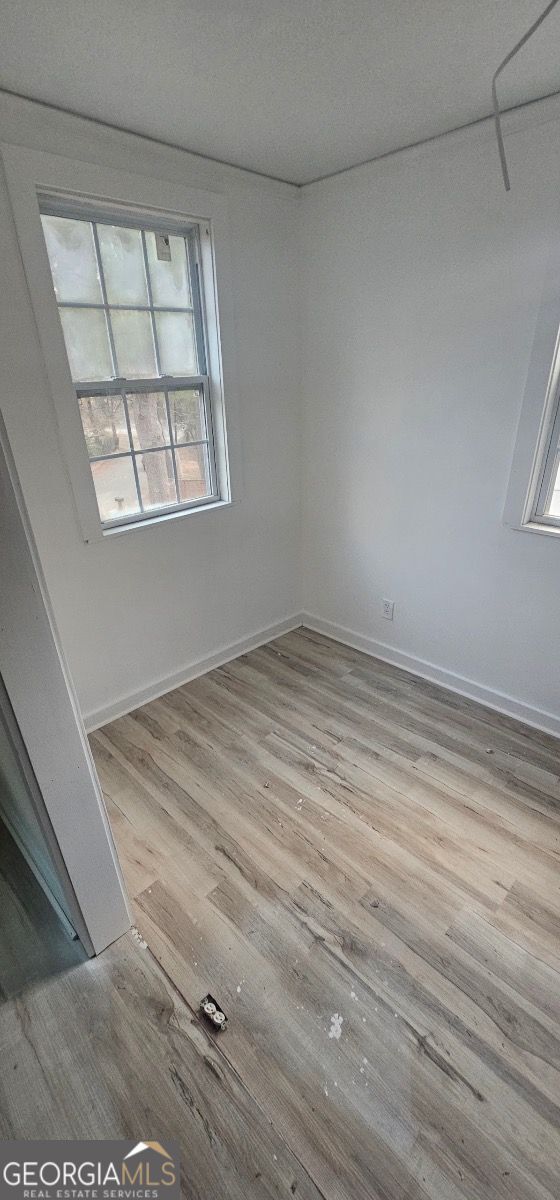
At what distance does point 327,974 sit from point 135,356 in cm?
222

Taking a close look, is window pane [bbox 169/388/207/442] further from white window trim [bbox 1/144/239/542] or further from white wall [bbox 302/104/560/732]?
white wall [bbox 302/104/560/732]

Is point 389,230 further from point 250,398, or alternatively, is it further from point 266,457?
point 266,457

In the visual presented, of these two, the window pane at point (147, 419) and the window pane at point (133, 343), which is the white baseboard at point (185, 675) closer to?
A: the window pane at point (147, 419)

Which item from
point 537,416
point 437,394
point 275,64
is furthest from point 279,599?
point 275,64

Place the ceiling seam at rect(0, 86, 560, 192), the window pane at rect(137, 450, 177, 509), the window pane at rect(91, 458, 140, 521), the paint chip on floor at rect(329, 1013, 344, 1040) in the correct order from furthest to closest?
the window pane at rect(137, 450, 177, 509)
the window pane at rect(91, 458, 140, 521)
the ceiling seam at rect(0, 86, 560, 192)
the paint chip on floor at rect(329, 1013, 344, 1040)

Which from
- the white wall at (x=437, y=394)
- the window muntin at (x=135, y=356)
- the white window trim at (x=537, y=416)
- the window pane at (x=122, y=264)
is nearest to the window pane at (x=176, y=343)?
the window muntin at (x=135, y=356)

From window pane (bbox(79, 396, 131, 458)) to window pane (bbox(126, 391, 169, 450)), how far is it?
47mm

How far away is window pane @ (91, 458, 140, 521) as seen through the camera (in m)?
2.04

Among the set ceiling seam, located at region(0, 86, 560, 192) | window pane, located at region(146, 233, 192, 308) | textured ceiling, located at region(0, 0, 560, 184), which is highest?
ceiling seam, located at region(0, 86, 560, 192)

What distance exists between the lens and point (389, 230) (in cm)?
208

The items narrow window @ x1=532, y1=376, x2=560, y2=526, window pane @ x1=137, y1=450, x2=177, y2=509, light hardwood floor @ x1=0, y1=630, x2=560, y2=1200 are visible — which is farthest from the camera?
window pane @ x1=137, y1=450, x2=177, y2=509

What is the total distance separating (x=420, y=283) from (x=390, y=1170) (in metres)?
2.70

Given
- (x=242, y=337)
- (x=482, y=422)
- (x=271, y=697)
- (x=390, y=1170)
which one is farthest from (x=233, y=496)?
(x=390, y=1170)

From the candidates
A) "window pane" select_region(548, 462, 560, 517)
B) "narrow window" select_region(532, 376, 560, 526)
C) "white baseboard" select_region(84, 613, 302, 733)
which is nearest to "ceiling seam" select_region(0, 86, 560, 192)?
"narrow window" select_region(532, 376, 560, 526)
